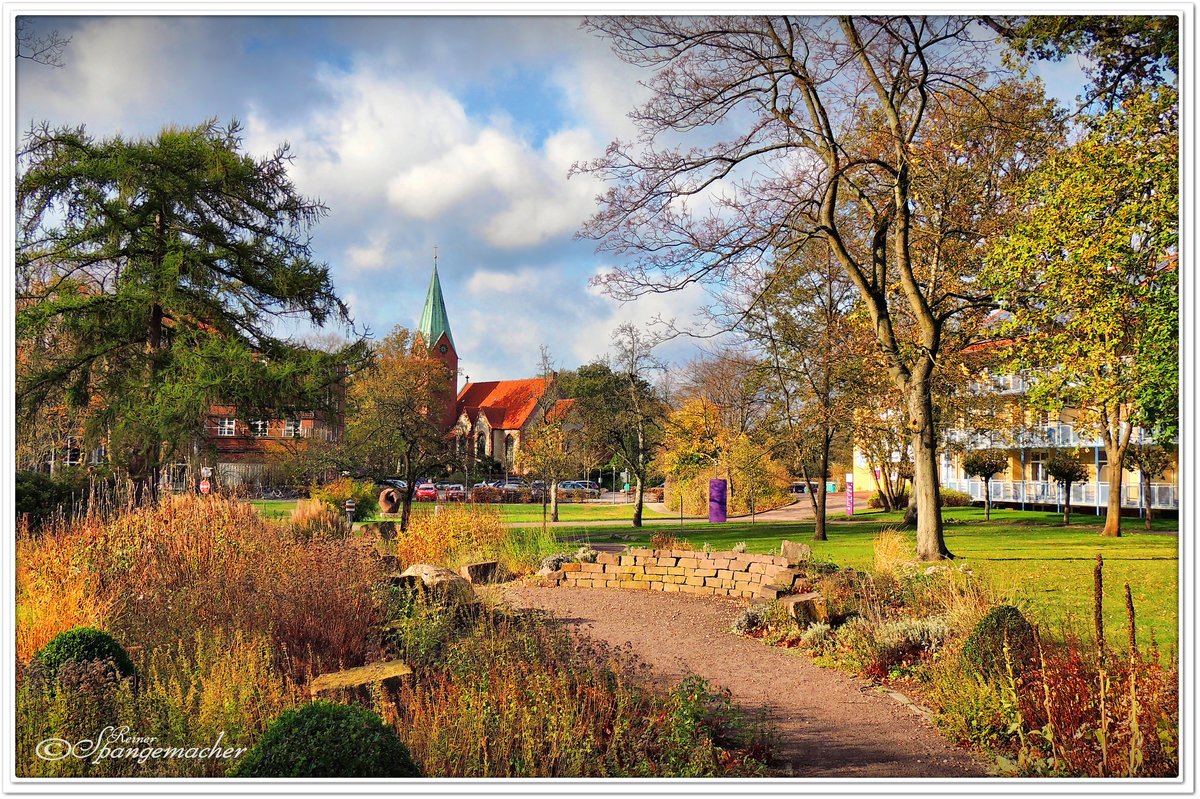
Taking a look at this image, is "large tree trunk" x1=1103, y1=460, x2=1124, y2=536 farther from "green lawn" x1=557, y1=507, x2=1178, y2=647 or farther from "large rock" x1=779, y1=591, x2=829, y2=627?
"large rock" x1=779, y1=591, x2=829, y2=627

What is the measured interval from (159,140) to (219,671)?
1315 centimetres

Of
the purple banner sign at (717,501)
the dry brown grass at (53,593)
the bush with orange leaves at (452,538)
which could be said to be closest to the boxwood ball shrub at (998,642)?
the dry brown grass at (53,593)

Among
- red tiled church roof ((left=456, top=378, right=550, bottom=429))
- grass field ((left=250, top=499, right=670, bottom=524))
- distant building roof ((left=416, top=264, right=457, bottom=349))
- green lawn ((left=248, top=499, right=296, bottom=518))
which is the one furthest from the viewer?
red tiled church roof ((left=456, top=378, right=550, bottom=429))

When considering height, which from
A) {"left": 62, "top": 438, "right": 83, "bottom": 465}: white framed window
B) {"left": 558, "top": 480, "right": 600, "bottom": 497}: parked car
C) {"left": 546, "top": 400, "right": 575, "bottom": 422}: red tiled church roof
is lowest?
{"left": 558, "top": 480, "right": 600, "bottom": 497}: parked car

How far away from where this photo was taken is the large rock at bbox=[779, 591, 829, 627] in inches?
328

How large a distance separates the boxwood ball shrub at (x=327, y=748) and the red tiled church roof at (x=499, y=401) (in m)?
49.6

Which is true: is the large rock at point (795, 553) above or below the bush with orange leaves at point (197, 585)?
below

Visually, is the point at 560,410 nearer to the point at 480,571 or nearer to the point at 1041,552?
the point at 1041,552

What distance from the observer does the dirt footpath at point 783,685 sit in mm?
4926

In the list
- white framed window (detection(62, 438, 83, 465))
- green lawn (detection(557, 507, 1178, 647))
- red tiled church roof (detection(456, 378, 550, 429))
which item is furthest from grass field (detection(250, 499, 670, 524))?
red tiled church roof (detection(456, 378, 550, 429))

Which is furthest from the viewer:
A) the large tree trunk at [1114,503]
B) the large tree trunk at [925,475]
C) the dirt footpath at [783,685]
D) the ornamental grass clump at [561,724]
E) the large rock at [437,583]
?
the large tree trunk at [1114,503]

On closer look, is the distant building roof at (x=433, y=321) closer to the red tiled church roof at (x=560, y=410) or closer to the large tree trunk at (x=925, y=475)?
the red tiled church roof at (x=560, y=410)

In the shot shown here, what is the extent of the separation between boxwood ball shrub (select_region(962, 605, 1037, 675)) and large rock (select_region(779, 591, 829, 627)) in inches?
101
